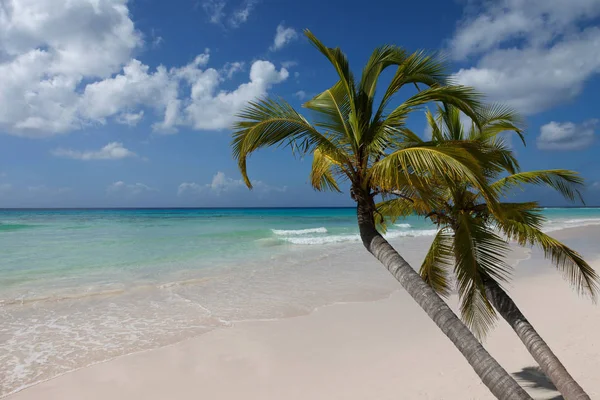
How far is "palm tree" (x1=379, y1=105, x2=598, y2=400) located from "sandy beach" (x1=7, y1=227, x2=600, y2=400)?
1.44 metres

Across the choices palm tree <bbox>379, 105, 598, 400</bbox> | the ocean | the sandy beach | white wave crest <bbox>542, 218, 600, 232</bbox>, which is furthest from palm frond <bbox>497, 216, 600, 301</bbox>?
white wave crest <bbox>542, 218, 600, 232</bbox>

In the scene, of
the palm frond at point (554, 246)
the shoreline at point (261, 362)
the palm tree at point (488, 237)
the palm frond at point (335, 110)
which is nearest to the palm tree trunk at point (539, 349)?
the palm tree at point (488, 237)

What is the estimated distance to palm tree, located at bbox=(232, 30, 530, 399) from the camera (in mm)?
3498

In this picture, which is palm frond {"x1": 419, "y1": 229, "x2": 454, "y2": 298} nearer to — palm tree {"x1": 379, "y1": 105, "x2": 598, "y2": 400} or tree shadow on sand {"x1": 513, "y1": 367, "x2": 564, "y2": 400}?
palm tree {"x1": 379, "y1": 105, "x2": 598, "y2": 400}

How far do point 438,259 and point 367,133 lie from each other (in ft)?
7.46

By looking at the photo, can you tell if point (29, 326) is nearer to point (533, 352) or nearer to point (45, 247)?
point (533, 352)

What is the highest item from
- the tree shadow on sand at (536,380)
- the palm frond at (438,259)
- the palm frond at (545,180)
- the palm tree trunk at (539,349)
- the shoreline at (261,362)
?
the palm frond at (545,180)

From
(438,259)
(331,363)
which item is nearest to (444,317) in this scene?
(438,259)

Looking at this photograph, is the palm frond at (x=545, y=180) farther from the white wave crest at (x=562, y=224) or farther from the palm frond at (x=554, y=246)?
the white wave crest at (x=562, y=224)

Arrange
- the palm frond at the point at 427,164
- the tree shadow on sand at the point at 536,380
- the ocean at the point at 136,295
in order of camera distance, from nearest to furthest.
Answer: the palm frond at the point at 427,164 < the tree shadow on sand at the point at 536,380 < the ocean at the point at 136,295

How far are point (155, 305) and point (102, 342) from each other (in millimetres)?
2532

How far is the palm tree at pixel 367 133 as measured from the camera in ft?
11.5

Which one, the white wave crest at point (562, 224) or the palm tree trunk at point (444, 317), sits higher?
the palm tree trunk at point (444, 317)

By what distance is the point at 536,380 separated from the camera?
5.36 metres
